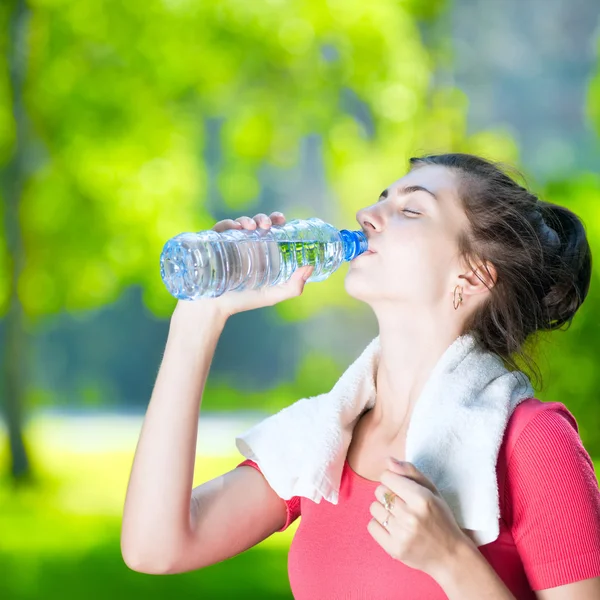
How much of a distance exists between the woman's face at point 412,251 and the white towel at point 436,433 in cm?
9

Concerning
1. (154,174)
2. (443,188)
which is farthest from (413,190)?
(154,174)

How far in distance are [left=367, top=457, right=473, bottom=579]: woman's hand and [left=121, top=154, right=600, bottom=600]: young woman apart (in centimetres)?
2

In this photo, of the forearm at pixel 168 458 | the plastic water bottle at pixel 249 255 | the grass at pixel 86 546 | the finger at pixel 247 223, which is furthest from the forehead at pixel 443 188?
the grass at pixel 86 546

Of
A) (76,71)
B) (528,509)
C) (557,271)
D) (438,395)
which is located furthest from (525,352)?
(76,71)

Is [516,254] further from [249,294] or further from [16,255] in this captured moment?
[16,255]

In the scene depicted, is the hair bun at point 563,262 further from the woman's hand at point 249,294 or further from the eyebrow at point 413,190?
the woman's hand at point 249,294

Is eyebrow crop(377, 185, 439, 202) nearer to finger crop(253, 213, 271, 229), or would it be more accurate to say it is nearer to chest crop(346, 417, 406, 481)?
finger crop(253, 213, 271, 229)

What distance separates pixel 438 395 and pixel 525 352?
237 millimetres

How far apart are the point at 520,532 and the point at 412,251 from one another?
39 centimetres

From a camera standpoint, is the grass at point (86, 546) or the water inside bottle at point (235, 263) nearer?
the water inside bottle at point (235, 263)

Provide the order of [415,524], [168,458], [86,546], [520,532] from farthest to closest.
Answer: [86,546] < [168,458] < [520,532] < [415,524]

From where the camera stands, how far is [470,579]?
3.13ft

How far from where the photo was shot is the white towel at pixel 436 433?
1056 millimetres

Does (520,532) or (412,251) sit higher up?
(412,251)
